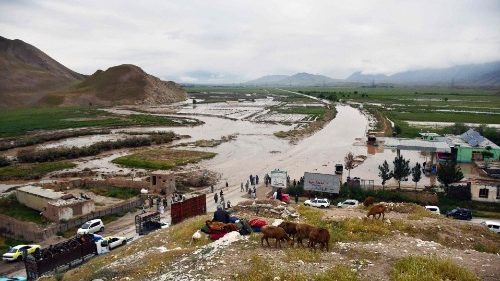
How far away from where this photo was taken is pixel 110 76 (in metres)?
167

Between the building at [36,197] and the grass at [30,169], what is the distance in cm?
1376

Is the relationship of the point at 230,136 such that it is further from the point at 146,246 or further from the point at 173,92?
the point at 173,92

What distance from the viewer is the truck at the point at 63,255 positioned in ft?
69.2

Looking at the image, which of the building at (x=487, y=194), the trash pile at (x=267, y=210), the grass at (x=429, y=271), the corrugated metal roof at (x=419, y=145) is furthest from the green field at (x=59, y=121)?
the grass at (x=429, y=271)

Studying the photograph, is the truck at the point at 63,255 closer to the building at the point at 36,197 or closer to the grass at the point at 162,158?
the building at the point at 36,197

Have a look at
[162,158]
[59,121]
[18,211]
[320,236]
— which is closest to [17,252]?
[18,211]

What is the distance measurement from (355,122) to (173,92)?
108467 millimetres

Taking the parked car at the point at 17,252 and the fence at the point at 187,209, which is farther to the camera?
the fence at the point at 187,209

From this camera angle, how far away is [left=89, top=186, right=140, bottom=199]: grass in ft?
126

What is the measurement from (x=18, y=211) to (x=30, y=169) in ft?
61.7

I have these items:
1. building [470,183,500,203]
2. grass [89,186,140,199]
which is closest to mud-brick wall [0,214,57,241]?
grass [89,186,140,199]

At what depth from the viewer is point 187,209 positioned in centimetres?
2875

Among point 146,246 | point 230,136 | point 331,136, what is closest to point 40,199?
point 146,246

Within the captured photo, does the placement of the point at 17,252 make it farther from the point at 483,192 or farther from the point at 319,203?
the point at 483,192
